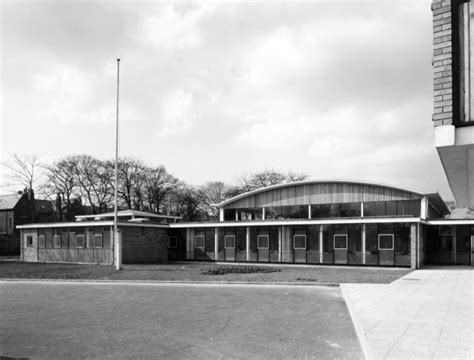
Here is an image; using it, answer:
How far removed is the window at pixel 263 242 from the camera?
1217 inches

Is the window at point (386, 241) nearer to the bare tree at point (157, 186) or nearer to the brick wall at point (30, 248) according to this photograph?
the brick wall at point (30, 248)

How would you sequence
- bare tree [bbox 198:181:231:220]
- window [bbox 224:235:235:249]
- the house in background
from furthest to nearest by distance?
bare tree [bbox 198:181:231:220] < the house in background < window [bbox 224:235:235:249]

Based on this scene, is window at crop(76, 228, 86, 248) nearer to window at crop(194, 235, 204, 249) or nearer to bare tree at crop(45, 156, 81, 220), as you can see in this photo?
window at crop(194, 235, 204, 249)

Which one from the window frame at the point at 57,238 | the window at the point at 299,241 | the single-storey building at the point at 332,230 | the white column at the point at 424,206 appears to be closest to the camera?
the single-storey building at the point at 332,230

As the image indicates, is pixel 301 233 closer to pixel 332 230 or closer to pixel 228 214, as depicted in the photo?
pixel 332 230

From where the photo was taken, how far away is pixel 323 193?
1228 inches

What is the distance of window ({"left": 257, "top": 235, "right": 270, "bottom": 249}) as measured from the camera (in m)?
30.9

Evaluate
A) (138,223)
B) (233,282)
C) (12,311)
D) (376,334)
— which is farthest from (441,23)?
(138,223)

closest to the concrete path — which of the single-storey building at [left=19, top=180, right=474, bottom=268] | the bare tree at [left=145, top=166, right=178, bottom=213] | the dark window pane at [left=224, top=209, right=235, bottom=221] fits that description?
the single-storey building at [left=19, top=180, right=474, bottom=268]

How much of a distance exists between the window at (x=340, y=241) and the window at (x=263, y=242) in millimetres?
5025

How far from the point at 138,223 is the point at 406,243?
61.9 ft

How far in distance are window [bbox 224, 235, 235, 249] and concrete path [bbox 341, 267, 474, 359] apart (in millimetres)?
16101

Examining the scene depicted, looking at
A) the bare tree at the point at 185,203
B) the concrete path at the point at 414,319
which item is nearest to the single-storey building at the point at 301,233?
the concrete path at the point at 414,319

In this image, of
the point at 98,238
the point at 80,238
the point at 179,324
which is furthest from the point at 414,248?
the point at 80,238
